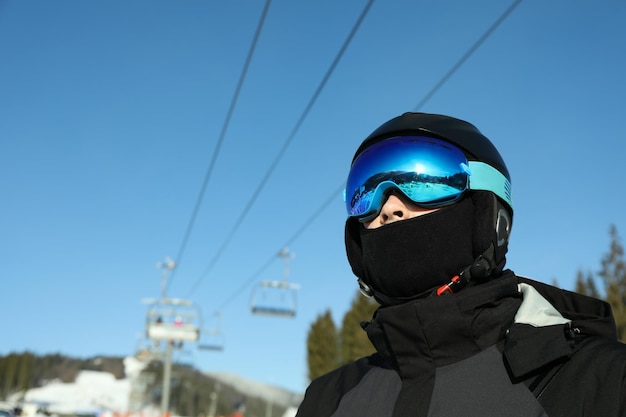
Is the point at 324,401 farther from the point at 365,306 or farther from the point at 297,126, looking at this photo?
the point at 365,306

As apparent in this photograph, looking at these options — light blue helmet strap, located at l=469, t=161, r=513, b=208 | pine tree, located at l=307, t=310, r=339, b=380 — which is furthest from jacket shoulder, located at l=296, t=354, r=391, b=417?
pine tree, located at l=307, t=310, r=339, b=380

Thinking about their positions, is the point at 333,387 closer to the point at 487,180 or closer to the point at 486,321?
the point at 486,321

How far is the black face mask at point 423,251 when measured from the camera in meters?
2.00

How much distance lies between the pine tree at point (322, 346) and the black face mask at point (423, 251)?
69.7 m

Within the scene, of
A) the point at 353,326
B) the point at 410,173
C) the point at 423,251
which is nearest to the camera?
the point at 423,251

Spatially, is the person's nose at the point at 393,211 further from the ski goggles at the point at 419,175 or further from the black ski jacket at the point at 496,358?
the black ski jacket at the point at 496,358

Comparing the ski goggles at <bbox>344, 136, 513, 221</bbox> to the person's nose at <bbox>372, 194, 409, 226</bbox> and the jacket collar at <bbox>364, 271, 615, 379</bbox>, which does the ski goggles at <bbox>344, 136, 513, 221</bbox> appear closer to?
the person's nose at <bbox>372, 194, 409, 226</bbox>

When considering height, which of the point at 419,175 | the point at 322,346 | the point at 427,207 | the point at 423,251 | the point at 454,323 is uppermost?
the point at 322,346

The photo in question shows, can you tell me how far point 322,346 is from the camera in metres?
72.7

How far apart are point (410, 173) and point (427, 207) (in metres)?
0.13

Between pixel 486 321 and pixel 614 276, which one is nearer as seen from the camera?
pixel 486 321

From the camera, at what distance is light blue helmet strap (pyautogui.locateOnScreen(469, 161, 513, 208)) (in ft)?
6.95

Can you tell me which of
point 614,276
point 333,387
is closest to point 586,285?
point 614,276

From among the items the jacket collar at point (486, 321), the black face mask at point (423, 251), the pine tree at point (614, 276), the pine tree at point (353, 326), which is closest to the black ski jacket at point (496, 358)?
the jacket collar at point (486, 321)
